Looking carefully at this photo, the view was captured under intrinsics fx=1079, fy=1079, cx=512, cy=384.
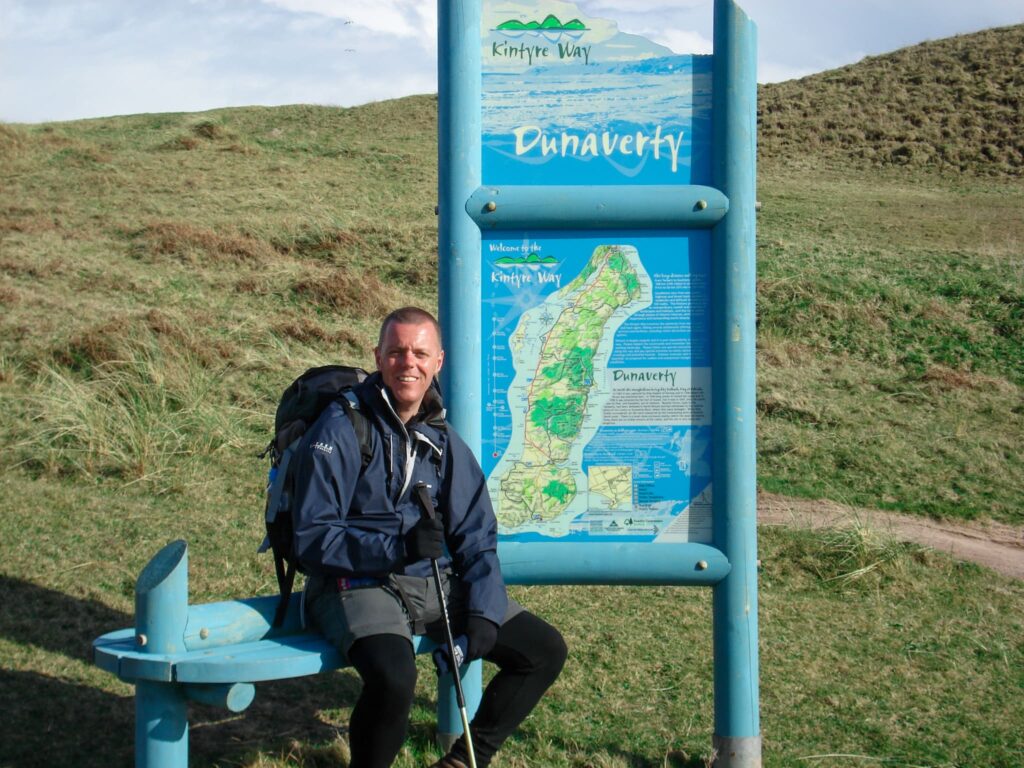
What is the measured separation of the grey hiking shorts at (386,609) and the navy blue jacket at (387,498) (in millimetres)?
54

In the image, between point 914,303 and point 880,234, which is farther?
point 880,234

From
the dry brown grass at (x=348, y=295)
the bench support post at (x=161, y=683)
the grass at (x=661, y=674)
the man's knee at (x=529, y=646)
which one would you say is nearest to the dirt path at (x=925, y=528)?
the grass at (x=661, y=674)

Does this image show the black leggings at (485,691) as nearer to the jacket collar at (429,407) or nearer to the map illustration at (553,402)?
the map illustration at (553,402)

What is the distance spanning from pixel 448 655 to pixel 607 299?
1.37m

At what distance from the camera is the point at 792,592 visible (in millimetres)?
6160

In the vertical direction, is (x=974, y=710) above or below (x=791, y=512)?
below

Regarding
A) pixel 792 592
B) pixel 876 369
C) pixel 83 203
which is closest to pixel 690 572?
pixel 792 592

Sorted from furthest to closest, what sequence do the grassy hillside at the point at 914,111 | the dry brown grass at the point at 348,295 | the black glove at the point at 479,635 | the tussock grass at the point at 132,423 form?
the grassy hillside at the point at 914,111, the dry brown grass at the point at 348,295, the tussock grass at the point at 132,423, the black glove at the point at 479,635

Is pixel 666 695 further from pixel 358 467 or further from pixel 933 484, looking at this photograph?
pixel 933 484

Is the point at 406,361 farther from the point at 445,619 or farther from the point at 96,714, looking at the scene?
the point at 96,714

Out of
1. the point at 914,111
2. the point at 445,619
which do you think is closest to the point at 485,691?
the point at 445,619

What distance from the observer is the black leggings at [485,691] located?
310 centimetres

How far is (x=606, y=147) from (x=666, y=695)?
2388mm

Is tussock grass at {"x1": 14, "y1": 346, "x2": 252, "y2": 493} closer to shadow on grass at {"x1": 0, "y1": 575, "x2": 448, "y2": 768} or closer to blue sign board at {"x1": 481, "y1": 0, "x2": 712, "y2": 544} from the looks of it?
shadow on grass at {"x1": 0, "y1": 575, "x2": 448, "y2": 768}
